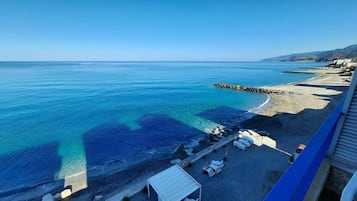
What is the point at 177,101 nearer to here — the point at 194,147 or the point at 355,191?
the point at 194,147

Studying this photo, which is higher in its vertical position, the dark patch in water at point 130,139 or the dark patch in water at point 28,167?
the dark patch in water at point 28,167

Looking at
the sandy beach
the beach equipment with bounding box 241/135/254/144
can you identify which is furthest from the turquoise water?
the beach equipment with bounding box 241/135/254/144

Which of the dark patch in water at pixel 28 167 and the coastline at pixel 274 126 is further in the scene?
the dark patch in water at pixel 28 167

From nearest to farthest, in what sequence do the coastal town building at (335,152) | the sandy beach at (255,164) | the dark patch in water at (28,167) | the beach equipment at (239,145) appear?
1. the coastal town building at (335,152)
2. the sandy beach at (255,164)
3. the dark patch in water at (28,167)
4. the beach equipment at (239,145)

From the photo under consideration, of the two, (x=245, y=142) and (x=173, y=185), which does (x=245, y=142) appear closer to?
(x=245, y=142)

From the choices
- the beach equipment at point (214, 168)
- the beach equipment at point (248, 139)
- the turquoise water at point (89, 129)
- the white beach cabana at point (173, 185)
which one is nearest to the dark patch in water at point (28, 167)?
the turquoise water at point (89, 129)

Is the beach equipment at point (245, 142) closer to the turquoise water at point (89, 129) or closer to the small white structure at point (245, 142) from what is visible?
the small white structure at point (245, 142)

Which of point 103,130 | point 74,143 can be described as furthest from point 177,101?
point 74,143

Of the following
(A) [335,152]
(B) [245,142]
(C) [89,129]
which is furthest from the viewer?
(C) [89,129]

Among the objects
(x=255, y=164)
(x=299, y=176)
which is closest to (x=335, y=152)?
(x=299, y=176)
